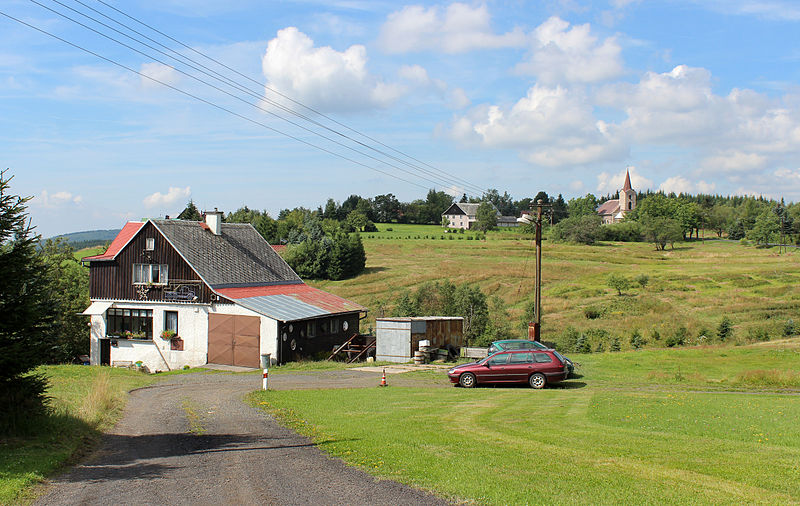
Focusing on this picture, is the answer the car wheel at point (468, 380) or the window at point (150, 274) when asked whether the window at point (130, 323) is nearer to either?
the window at point (150, 274)

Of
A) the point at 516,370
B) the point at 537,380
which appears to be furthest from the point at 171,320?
the point at 537,380

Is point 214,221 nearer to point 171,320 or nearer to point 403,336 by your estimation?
point 171,320

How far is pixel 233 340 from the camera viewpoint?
3438cm

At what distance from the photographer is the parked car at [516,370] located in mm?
23469

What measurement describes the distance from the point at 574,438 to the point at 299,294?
30.7 metres

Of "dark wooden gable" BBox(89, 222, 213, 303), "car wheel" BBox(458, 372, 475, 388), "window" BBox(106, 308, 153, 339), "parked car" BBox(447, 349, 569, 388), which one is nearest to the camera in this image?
"parked car" BBox(447, 349, 569, 388)

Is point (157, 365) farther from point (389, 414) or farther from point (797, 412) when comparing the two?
point (797, 412)

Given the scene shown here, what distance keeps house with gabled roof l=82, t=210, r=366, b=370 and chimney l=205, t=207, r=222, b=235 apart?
2.6 inches

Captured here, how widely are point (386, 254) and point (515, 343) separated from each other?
76.3 meters

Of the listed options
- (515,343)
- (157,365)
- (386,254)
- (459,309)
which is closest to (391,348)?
(515,343)

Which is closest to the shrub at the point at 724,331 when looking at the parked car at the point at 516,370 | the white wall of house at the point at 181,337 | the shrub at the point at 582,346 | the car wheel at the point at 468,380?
the shrub at the point at 582,346

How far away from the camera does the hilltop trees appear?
41.0ft

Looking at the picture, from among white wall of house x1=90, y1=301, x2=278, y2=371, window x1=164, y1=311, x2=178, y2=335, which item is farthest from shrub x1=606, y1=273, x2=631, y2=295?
window x1=164, y1=311, x2=178, y2=335

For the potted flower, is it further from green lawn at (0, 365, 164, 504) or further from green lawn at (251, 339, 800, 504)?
green lawn at (251, 339, 800, 504)
